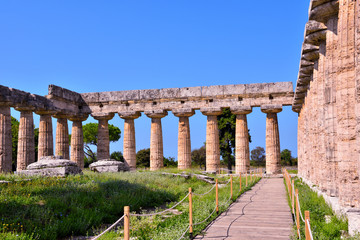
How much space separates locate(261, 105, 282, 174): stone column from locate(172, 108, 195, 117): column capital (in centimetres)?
562

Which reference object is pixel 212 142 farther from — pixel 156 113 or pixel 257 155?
pixel 257 155

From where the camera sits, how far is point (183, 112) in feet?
93.0

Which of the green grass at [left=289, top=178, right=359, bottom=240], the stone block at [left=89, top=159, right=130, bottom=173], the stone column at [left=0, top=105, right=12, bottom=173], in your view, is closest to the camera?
the green grass at [left=289, top=178, right=359, bottom=240]

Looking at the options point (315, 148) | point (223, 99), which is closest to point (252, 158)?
point (223, 99)

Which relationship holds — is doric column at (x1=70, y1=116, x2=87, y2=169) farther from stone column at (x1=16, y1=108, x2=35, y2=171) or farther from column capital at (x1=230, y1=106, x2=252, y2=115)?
column capital at (x1=230, y1=106, x2=252, y2=115)

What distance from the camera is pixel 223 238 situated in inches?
306

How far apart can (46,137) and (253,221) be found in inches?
801

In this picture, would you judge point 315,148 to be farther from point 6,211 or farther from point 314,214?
point 6,211

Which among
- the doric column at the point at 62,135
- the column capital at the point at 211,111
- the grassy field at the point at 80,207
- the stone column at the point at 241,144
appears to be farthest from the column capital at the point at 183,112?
the grassy field at the point at 80,207

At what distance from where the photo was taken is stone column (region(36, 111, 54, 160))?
1019 inches

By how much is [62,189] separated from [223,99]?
17.2 metres

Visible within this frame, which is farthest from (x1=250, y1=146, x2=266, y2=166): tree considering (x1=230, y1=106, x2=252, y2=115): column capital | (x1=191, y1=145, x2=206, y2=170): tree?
(x1=230, y1=106, x2=252, y2=115): column capital

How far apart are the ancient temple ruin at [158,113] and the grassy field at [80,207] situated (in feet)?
36.1

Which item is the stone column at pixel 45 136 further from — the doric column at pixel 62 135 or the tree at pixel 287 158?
the tree at pixel 287 158
